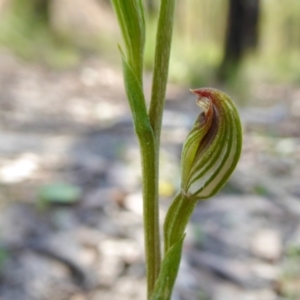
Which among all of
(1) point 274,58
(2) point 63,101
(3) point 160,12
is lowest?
(1) point 274,58

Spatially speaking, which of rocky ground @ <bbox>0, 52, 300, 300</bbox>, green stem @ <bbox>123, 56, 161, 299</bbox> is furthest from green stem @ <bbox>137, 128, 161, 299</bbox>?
rocky ground @ <bbox>0, 52, 300, 300</bbox>

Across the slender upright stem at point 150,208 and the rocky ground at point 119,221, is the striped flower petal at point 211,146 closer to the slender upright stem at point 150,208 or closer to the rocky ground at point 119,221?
the slender upright stem at point 150,208

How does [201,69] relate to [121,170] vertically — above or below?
below

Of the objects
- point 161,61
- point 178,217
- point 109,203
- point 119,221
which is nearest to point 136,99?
point 161,61

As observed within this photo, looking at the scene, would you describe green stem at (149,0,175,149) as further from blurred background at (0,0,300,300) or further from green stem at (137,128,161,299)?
blurred background at (0,0,300,300)

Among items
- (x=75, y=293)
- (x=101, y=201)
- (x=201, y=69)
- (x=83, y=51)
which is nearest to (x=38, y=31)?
(x=83, y=51)

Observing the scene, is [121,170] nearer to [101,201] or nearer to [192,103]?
[101,201]

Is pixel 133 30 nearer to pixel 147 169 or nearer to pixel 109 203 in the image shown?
pixel 147 169
